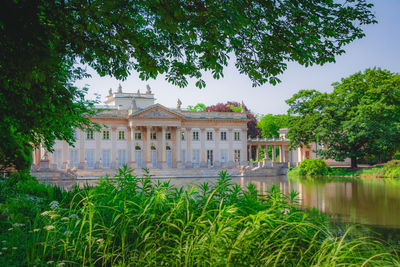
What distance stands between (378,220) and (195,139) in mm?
38409

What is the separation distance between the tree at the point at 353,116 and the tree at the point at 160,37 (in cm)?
3102

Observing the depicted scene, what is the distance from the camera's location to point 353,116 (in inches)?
1443

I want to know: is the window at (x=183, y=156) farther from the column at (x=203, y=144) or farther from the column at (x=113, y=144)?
the column at (x=113, y=144)

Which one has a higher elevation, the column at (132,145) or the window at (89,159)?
the column at (132,145)

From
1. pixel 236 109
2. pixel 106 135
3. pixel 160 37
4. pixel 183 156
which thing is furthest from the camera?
pixel 236 109

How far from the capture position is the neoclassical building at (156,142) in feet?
142

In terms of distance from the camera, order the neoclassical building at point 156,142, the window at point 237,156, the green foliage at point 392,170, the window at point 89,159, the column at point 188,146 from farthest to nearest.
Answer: the window at point 237,156
the column at point 188,146
the window at point 89,159
the neoclassical building at point 156,142
the green foliage at point 392,170

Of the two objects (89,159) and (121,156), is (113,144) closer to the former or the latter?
(121,156)

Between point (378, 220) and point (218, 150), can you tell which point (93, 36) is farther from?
point (218, 150)

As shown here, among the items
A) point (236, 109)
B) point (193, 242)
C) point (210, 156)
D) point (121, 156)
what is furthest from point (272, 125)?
point (193, 242)

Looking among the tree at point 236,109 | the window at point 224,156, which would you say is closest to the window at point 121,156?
the window at point 224,156

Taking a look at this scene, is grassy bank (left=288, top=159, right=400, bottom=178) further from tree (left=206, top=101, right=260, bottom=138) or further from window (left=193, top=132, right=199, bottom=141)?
tree (left=206, top=101, right=260, bottom=138)

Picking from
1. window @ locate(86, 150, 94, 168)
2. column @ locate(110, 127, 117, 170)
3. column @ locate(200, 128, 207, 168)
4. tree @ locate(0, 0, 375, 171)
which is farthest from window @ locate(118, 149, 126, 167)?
tree @ locate(0, 0, 375, 171)

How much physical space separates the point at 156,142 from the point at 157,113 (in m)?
3.88
